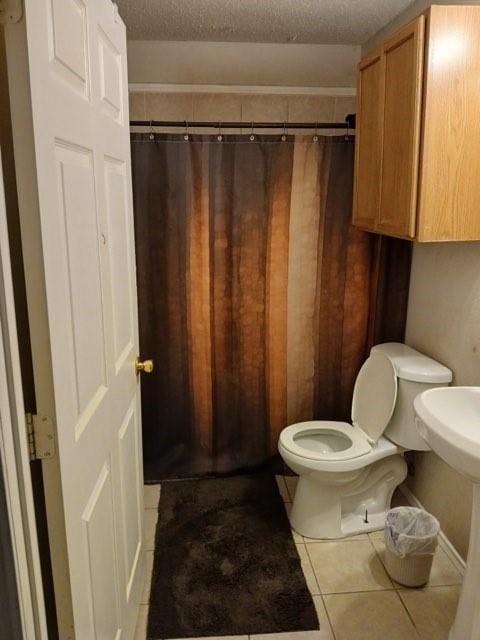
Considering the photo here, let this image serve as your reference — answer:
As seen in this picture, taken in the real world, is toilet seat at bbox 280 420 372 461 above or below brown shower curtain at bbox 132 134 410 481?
below

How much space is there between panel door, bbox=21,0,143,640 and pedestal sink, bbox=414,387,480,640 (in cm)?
89

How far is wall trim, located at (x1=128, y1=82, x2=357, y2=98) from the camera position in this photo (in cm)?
255

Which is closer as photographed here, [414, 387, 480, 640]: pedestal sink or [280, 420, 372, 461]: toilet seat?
[414, 387, 480, 640]: pedestal sink

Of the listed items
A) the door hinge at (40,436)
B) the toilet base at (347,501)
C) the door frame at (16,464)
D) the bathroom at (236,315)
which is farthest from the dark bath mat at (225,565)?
the door hinge at (40,436)

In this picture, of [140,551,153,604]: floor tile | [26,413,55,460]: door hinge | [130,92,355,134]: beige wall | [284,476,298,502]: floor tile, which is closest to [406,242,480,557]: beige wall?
[284,476,298,502]: floor tile

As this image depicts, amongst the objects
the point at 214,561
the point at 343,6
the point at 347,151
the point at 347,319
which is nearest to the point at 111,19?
the point at 343,6

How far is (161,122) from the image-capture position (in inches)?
98.5

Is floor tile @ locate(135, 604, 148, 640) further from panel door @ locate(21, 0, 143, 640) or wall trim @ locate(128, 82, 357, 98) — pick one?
wall trim @ locate(128, 82, 357, 98)

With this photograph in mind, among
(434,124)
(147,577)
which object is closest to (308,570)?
(147,577)

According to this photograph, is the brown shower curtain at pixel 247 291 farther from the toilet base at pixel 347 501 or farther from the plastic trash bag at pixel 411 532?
the plastic trash bag at pixel 411 532

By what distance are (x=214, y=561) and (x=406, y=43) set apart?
2133 millimetres

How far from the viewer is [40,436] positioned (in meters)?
0.96

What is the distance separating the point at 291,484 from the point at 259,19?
7.53 ft

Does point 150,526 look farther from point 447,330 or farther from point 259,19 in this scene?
point 259,19
